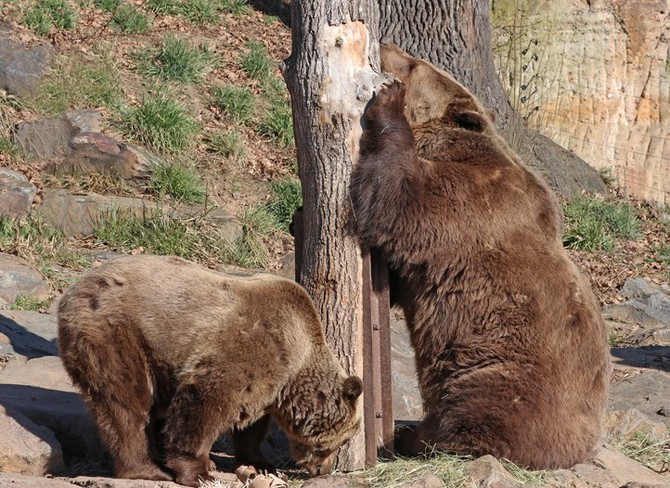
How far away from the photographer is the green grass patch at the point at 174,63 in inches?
558

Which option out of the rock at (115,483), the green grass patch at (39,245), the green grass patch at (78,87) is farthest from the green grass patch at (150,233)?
the rock at (115,483)

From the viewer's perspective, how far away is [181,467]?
18.0 feet

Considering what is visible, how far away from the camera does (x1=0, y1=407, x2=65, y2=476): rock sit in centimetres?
574

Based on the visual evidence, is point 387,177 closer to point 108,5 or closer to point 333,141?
point 333,141

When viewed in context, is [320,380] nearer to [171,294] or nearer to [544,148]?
[171,294]

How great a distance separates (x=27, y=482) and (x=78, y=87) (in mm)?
8830

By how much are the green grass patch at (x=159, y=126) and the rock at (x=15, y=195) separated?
1.73 meters

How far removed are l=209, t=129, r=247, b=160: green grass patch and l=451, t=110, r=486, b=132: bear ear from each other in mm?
6938

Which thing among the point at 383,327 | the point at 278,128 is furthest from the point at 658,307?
the point at 383,327

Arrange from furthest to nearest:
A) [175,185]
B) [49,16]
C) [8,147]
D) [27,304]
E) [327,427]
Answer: [49,16]
[175,185]
[8,147]
[27,304]
[327,427]

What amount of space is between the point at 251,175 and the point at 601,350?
756 cm

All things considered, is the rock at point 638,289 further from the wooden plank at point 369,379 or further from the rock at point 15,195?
the rock at point 15,195

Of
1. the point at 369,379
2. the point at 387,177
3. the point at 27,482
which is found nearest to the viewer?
the point at 27,482

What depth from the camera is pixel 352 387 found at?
5.71 metres
